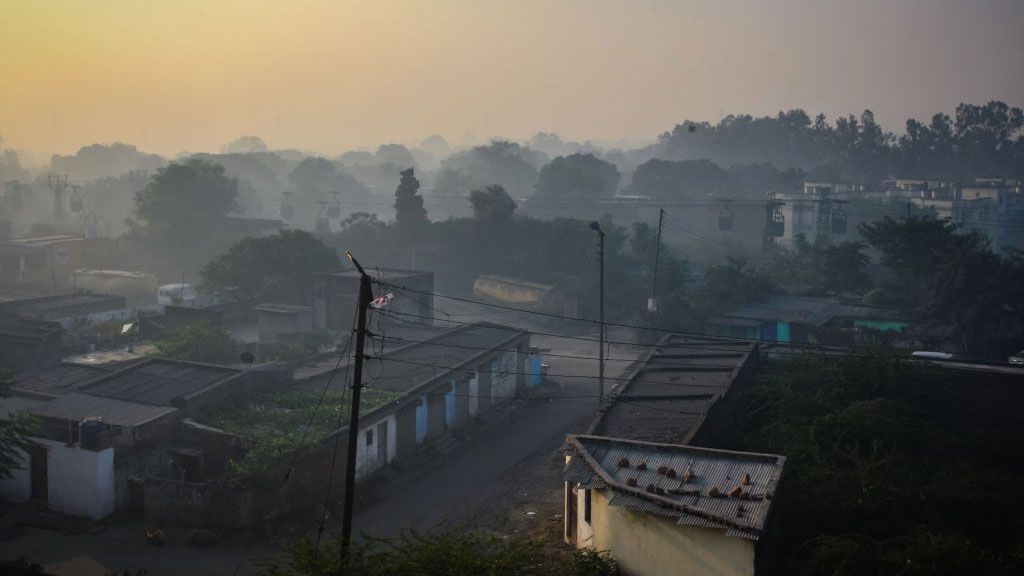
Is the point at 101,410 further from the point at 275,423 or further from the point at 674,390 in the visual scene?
the point at 674,390

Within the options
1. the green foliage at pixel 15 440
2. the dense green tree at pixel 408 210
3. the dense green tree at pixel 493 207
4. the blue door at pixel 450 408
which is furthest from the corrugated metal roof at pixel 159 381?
the dense green tree at pixel 493 207

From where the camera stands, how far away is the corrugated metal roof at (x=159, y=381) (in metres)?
18.5

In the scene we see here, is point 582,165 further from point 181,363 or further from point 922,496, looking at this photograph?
point 922,496

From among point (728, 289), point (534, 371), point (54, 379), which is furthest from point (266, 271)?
point (728, 289)

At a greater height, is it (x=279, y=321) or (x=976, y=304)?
(x=976, y=304)

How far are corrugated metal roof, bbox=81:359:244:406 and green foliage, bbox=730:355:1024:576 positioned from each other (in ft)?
39.6

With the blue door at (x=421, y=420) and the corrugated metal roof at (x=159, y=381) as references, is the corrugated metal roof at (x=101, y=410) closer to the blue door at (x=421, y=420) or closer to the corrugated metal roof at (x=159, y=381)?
the corrugated metal roof at (x=159, y=381)

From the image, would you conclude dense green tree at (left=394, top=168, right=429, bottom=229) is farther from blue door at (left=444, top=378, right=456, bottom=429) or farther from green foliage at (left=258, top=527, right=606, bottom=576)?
green foliage at (left=258, top=527, right=606, bottom=576)

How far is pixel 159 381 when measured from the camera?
64.3ft

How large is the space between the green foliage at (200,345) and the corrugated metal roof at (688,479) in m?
15.6

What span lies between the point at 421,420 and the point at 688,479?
9.12 m

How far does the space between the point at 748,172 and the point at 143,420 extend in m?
69.2

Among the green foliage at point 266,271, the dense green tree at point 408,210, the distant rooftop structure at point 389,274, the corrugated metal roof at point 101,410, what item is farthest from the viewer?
the dense green tree at point 408,210

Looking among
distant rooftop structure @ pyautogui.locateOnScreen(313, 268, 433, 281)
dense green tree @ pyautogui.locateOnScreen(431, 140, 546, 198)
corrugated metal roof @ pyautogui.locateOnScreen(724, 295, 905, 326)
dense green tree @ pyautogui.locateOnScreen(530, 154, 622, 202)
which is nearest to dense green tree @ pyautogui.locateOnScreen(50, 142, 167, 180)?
dense green tree @ pyautogui.locateOnScreen(431, 140, 546, 198)
